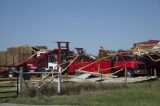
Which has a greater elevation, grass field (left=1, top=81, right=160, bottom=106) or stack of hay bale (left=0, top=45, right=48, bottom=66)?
stack of hay bale (left=0, top=45, right=48, bottom=66)

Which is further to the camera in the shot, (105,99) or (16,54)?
(16,54)

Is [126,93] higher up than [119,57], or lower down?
lower down

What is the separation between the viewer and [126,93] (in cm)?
2031

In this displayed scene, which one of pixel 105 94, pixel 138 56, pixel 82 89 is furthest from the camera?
pixel 138 56

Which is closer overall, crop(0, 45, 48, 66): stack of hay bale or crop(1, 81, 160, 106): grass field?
crop(1, 81, 160, 106): grass field

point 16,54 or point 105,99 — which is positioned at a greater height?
point 16,54

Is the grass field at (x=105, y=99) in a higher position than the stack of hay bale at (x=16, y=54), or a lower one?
lower

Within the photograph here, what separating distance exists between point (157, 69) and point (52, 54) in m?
12.1

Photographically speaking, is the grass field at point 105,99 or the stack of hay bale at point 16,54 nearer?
the grass field at point 105,99

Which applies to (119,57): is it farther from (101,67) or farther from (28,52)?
(28,52)

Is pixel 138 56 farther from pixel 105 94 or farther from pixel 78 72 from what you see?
pixel 105 94

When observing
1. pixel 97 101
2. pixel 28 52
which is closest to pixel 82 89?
pixel 97 101

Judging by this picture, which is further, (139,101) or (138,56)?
A: (138,56)

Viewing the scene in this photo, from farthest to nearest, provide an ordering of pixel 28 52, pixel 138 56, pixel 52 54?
pixel 28 52 < pixel 52 54 < pixel 138 56
